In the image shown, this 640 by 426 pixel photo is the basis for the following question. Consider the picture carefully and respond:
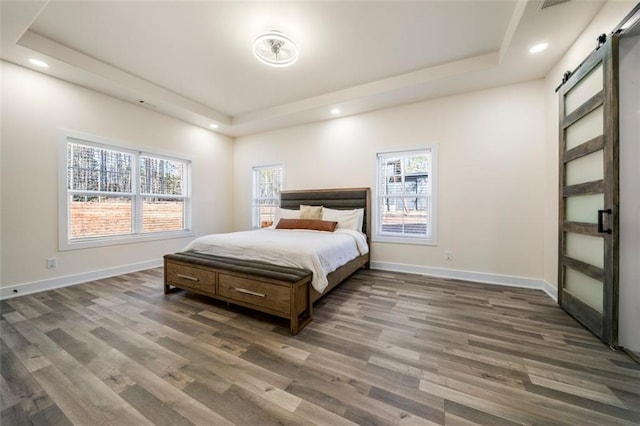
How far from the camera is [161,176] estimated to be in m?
4.32

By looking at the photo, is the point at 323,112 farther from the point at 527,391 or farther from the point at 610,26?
the point at 527,391

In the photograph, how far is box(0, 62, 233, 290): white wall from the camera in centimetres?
272

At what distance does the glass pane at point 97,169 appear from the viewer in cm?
327

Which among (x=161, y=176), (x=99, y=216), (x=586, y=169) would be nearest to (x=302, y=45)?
(x=586, y=169)

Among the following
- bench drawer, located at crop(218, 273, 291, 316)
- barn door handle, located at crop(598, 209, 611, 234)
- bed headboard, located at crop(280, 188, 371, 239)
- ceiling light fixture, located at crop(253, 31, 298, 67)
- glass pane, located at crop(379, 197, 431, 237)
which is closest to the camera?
barn door handle, located at crop(598, 209, 611, 234)

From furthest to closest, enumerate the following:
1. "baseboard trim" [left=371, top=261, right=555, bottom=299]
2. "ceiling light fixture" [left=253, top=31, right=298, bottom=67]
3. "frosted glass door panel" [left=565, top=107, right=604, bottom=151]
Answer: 1. "baseboard trim" [left=371, top=261, right=555, bottom=299]
2. "ceiling light fixture" [left=253, top=31, right=298, bottom=67]
3. "frosted glass door panel" [left=565, top=107, right=604, bottom=151]

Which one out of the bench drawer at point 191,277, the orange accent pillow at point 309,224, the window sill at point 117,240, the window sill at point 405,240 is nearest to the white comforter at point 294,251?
the bench drawer at point 191,277

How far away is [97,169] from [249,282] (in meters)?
3.23

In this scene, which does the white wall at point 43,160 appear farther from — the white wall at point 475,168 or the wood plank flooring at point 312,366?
the white wall at point 475,168

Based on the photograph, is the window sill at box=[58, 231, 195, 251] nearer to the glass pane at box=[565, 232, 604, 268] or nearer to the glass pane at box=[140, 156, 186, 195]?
the glass pane at box=[140, 156, 186, 195]

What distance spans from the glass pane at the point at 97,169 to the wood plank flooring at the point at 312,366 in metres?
1.63

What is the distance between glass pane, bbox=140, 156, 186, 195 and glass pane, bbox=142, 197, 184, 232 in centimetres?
17

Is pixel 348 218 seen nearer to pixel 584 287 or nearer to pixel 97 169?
pixel 584 287

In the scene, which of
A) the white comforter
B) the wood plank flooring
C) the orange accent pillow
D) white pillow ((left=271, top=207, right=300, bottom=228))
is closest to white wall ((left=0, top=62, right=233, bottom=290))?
the wood plank flooring
